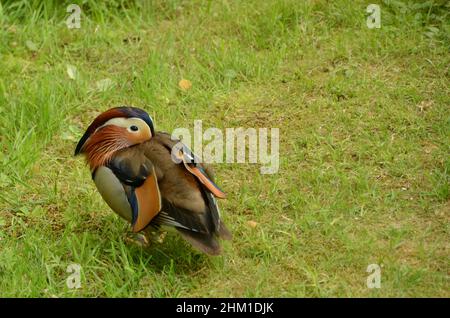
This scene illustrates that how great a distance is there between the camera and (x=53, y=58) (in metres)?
6.12

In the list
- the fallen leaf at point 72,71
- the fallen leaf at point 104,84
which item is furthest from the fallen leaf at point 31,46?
the fallen leaf at point 104,84

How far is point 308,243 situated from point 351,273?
35cm

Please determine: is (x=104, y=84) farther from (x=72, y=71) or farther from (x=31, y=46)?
(x=31, y=46)

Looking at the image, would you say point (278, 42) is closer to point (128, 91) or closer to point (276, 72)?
point (276, 72)

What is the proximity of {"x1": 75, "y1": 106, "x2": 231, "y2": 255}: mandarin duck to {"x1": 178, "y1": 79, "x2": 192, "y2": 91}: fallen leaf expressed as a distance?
4.84 feet

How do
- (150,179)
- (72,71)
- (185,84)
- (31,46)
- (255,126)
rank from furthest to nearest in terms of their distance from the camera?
(31,46) < (72,71) < (185,84) < (255,126) < (150,179)

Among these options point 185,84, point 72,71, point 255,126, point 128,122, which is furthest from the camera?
point 72,71

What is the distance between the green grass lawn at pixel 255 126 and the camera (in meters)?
4.10

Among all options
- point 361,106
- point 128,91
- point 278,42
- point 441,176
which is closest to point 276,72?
point 278,42

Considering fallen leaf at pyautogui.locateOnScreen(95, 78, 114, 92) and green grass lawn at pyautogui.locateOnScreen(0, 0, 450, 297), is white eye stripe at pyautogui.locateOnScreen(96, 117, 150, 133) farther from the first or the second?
fallen leaf at pyautogui.locateOnScreen(95, 78, 114, 92)

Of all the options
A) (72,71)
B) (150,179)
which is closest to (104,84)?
(72,71)

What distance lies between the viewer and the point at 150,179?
4.00m

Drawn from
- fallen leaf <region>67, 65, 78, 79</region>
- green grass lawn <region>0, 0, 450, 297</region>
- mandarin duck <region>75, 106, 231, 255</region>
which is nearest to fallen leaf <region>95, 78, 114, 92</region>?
green grass lawn <region>0, 0, 450, 297</region>

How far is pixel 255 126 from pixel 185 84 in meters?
0.69
